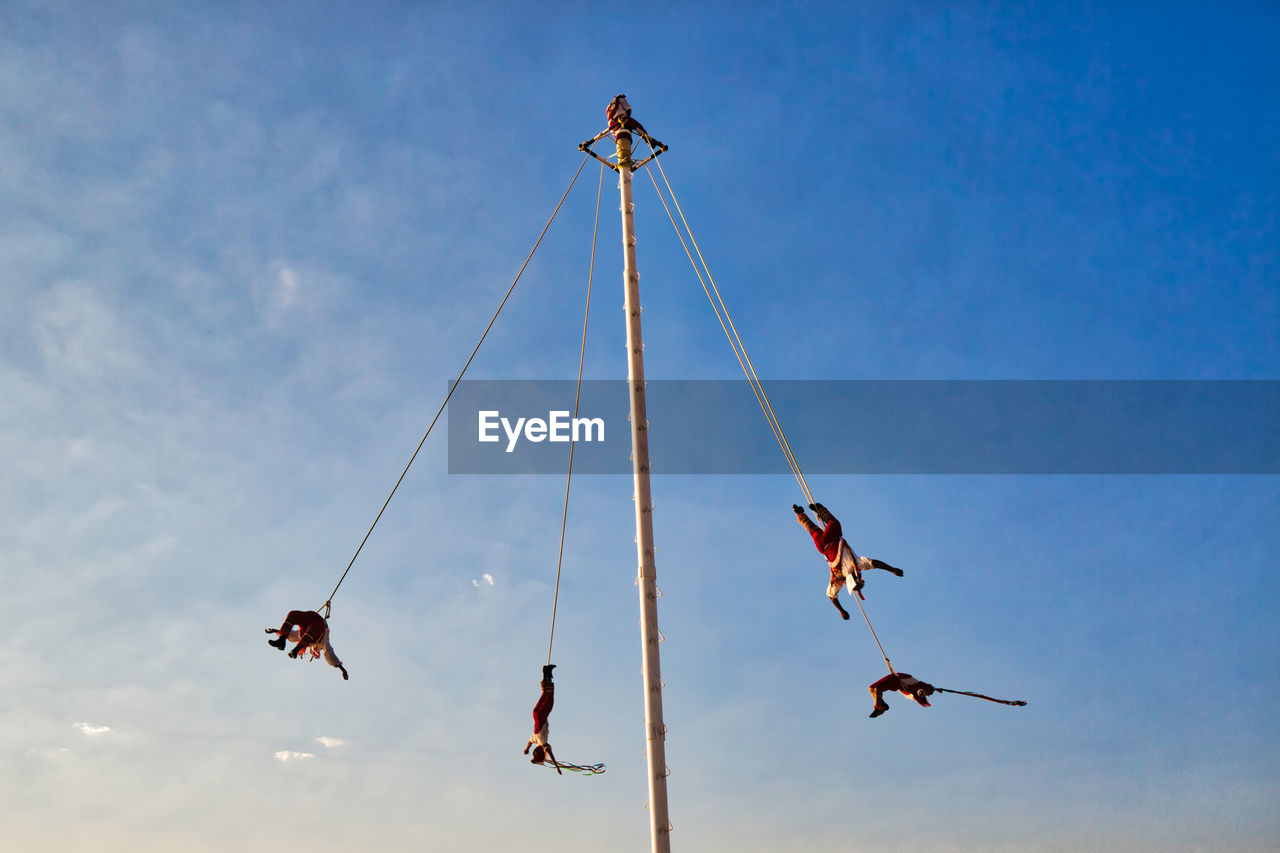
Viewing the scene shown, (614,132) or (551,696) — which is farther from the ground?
(614,132)

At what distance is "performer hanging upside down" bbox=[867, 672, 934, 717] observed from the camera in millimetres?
15469

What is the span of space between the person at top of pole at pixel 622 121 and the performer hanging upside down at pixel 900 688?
12.4 meters

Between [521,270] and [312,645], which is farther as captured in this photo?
[521,270]

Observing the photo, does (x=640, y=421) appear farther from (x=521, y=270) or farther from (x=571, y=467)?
(x=521, y=270)

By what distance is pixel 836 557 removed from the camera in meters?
15.5

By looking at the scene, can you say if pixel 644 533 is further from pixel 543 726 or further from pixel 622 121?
pixel 622 121

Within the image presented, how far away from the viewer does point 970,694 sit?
49.2 feet

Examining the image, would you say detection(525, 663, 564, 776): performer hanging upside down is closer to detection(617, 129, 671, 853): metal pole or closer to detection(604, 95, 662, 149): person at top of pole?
detection(617, 129, 671, 853): metal pole

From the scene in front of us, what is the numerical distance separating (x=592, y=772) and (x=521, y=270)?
12.0 meters

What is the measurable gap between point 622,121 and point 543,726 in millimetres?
13232

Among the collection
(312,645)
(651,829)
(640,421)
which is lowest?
(651,829)

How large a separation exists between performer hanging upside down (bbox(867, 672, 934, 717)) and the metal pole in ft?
13.5

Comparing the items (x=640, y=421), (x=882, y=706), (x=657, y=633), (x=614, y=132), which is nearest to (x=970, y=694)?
(x=882, y=706)

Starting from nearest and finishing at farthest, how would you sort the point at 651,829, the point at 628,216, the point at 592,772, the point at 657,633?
the point at 651,829 → the point at 657,633 → the point at 592,772 → the point at 628,216
